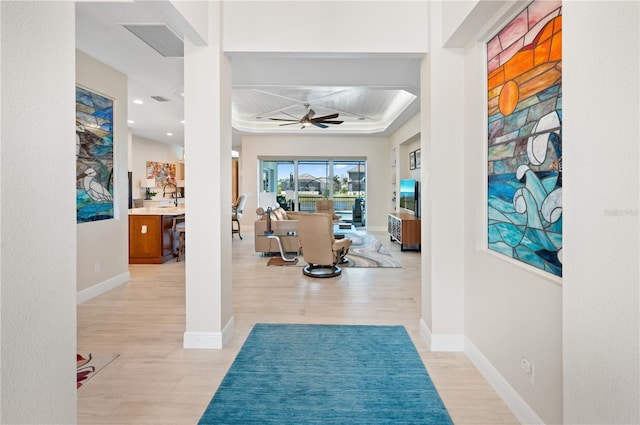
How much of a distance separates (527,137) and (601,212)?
868 millimetres

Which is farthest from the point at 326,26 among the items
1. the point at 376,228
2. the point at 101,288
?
the point at 376,228

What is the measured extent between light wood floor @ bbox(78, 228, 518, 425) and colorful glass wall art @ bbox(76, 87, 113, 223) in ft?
3.56

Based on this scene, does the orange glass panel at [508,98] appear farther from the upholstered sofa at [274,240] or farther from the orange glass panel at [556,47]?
the upholstered sofa at [274,240]

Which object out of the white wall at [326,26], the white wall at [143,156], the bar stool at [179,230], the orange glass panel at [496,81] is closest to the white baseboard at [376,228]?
the bar stool at [179,230]

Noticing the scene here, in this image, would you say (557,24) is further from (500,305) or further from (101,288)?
(101,288)

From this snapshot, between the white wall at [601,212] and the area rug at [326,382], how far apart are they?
950 millimetres

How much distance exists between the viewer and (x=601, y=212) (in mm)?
1113

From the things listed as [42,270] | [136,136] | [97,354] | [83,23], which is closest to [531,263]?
[42,270]

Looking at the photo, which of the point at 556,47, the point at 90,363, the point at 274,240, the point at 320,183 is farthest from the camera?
the point at 320,183

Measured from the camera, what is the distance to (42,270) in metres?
0.91

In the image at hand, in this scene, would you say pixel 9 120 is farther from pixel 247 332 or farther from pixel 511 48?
pixel 247 332

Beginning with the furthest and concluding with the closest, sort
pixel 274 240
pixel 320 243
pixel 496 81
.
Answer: pixel 274 240 < pixel 320 243 < pixel 496 81

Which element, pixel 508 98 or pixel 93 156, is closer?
pixel 508 98

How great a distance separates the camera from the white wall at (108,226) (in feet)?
12.9
